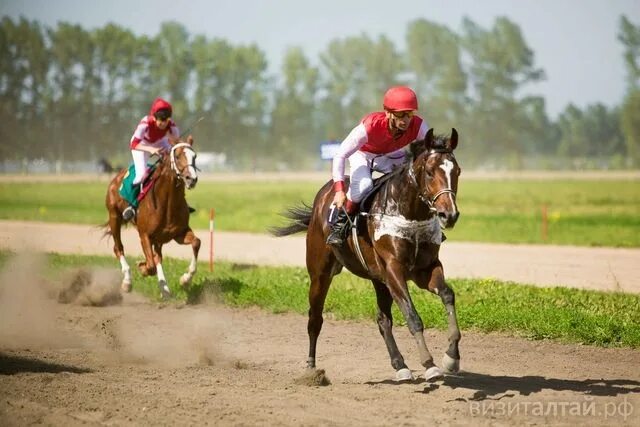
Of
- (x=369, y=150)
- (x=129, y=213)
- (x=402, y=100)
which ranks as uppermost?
(x=402, y=100)

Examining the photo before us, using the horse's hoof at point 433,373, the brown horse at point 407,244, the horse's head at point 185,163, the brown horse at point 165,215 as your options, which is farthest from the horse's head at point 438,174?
the brown horse at point 165,215

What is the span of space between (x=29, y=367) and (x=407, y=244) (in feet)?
14.6

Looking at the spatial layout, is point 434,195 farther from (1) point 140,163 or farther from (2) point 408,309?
(1) point 140,163

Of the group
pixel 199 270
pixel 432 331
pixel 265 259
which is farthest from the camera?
pixel 265 259

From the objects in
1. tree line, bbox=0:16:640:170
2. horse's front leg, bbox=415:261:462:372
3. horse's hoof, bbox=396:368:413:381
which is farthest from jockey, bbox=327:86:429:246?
tree line, bbox=0:16:640:170

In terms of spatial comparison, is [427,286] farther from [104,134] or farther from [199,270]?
[104,134]

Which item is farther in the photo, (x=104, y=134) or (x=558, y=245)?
(x=104, y=134)

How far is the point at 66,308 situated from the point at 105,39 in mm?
89495

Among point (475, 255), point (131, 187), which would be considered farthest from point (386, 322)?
point (475, 255)

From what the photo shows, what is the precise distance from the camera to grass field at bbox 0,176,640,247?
30594mm

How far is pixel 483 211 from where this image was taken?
4428 centimetres

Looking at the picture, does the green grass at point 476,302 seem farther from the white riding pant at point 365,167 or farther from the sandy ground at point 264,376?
the white riding pant at point 365,167

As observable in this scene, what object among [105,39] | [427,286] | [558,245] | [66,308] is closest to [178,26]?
[105,39]

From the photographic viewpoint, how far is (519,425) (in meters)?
7.74
